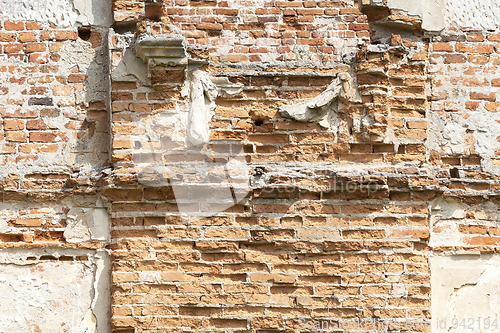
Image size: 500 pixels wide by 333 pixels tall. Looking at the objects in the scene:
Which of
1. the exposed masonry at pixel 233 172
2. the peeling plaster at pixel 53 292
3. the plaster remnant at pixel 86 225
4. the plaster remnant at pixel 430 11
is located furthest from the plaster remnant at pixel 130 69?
the plaster remnant at pixel 430 11

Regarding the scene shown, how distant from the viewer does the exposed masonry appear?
10.8 feet

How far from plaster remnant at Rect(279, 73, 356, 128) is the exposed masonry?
0.01 metres

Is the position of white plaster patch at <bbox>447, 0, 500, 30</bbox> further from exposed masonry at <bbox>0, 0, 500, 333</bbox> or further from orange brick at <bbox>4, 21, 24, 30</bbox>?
orange brick at <bbox>4, 21, 24, 30</bbox>

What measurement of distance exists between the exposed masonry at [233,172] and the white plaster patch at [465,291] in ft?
0.05

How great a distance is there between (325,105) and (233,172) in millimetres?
774

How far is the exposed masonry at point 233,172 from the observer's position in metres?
3.28

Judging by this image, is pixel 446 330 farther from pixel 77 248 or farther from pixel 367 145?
pixel 77 248

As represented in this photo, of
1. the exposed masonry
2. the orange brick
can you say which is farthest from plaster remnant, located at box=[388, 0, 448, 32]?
the orange brick

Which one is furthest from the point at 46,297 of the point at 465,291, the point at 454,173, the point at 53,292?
the point at 454,173

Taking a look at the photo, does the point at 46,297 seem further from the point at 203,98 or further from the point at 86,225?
the point at 203,98

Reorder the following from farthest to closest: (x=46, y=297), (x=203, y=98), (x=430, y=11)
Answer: (x=430, y=11), (x=203, y=98), (x=46, y=297)

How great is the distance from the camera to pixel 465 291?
349 cm

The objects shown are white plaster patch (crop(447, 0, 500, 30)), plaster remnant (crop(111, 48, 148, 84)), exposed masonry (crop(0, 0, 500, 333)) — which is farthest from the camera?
white plaster patch (crop(447, 0, 500, 30))

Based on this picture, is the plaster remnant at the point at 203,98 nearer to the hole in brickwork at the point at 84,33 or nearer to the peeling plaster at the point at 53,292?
the hole in brickwork at the point at 84,33
